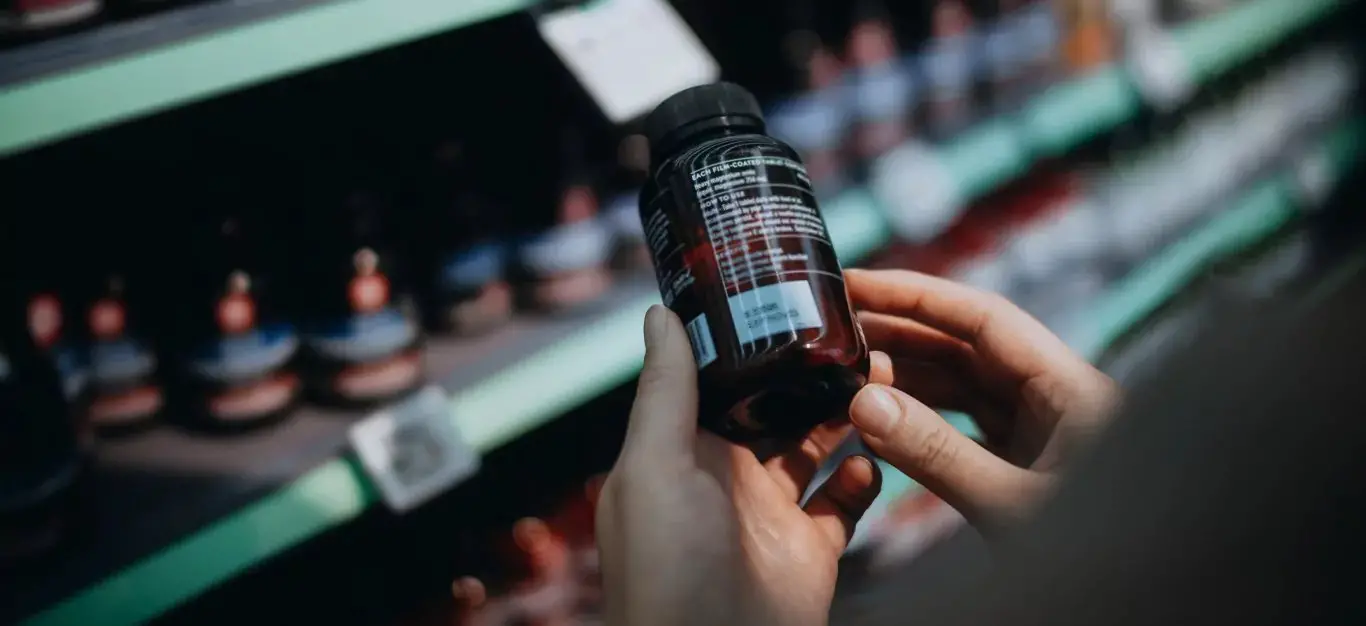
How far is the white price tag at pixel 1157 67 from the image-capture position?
5.28ft

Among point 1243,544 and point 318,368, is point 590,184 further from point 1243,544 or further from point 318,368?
point 1243,544

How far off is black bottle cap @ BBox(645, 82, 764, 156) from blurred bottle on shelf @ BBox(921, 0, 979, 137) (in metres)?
0.87

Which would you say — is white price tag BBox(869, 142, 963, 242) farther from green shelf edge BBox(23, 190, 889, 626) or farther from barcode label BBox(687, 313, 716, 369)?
barcode label BBox(687, 313, 716, 369)

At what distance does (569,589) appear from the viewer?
3.81ft

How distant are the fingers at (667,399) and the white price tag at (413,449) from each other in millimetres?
294

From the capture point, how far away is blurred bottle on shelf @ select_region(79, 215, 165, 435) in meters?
0.86

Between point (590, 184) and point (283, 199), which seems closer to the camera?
point (283, 199)

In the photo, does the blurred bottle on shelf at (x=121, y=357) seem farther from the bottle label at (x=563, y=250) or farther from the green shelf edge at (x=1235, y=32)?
the green shelf edge at (x=1235, y=32)

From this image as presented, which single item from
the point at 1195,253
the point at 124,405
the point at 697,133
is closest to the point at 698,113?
the point at 697,133

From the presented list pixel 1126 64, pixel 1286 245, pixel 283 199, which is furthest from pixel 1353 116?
pixel 283 199

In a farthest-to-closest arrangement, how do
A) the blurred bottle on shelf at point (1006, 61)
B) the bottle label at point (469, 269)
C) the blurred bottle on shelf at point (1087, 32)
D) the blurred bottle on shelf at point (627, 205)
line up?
the blurred bottle on shelf at point (1087, 32) < the blurred bottle on shelf at point (1006, 61) < the blurred bottle on shelf at point (627, 205) < the bottle label at point (469, 269)

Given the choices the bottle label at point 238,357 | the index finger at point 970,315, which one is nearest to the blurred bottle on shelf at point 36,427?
the bottle label at point 238,357

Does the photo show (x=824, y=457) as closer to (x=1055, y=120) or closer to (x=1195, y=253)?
(x=1055, y=120)

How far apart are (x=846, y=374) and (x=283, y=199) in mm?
744
